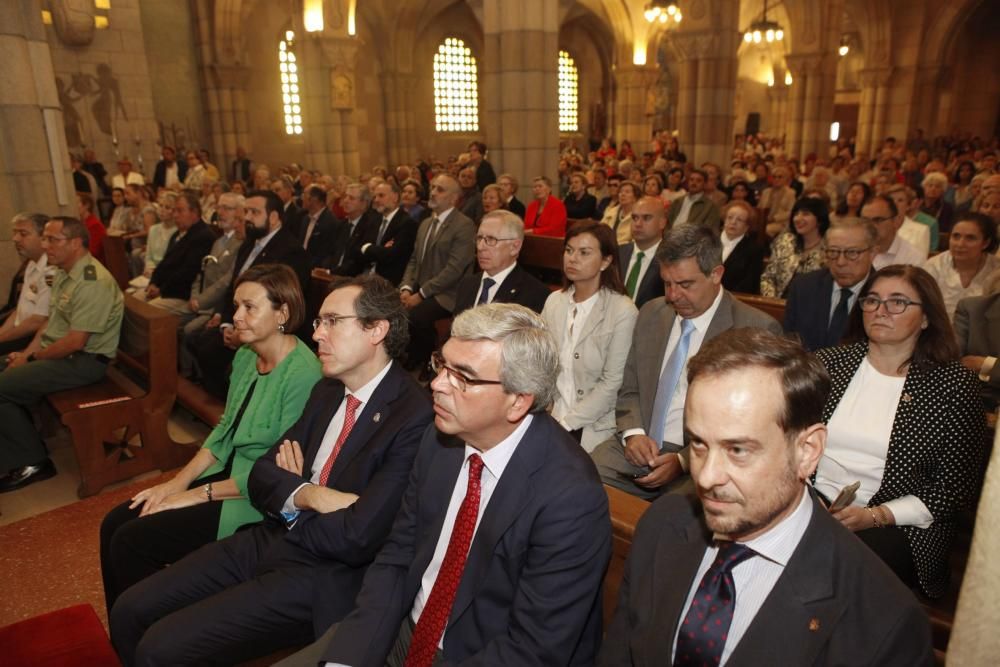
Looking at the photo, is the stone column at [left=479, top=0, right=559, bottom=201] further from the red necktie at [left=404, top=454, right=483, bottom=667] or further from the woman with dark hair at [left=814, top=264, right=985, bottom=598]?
the red necktie at [left=404, top=454, right=483, bottom=667]

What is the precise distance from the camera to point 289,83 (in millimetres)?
19469

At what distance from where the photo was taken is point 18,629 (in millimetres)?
2283

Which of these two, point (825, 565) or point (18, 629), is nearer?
point (825, 565)

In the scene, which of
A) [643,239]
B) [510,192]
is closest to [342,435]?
[643,239]

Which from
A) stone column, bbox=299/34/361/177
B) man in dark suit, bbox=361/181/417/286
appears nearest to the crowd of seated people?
man in dark suit, bbox=361/181/417/286

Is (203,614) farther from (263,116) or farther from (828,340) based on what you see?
(263,116)

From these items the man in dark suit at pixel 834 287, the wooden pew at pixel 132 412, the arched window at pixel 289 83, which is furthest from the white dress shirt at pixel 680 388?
the arched window at pixel 289 83

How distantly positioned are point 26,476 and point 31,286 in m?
1.54

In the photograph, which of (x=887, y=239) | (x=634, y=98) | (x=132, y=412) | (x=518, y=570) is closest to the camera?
(x=518, y=570)

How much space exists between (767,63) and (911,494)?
98.8 ft

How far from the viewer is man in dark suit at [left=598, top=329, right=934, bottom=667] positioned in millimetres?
1321

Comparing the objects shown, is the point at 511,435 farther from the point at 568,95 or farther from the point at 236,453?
the point at 568,95

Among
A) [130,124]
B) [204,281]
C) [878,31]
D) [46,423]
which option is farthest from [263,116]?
[878,31]

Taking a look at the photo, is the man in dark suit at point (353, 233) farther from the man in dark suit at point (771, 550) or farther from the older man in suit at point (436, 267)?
the man in dark suit at point (771, 550)
